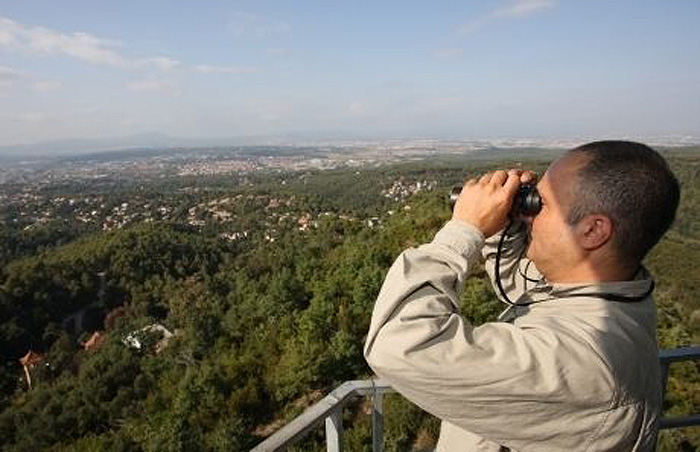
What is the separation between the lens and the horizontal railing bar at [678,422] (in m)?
1.69

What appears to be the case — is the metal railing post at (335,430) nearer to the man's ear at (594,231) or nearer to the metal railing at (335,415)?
the metal railing at (335,415)

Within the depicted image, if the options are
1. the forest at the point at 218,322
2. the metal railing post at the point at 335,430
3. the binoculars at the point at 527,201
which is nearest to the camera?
the binoculars at the point at 527,201

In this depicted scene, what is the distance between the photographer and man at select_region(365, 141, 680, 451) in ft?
2.71

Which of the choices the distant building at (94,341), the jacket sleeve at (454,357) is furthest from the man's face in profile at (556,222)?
the distant building at (94,341)

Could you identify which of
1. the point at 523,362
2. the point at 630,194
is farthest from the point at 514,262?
the point at 523,362

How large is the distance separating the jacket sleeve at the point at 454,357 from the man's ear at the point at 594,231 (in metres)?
0.22

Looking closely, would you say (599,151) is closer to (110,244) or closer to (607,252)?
(607,252)

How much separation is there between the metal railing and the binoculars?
0.54 m

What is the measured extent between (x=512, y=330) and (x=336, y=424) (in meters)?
0.62

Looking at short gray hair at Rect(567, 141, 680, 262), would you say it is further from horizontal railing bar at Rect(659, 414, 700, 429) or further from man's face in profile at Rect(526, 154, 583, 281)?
horizontal railing bar at Rect(659, 414, 700, 429)

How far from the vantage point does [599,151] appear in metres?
0.97

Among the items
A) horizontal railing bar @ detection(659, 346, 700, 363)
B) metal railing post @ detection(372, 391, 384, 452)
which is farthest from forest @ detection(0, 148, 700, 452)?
horizontal railing bar @ detection(659, 346, 700, 363)

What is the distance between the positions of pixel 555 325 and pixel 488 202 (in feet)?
0.89

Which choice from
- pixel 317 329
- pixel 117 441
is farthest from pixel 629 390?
pixel 117 441
